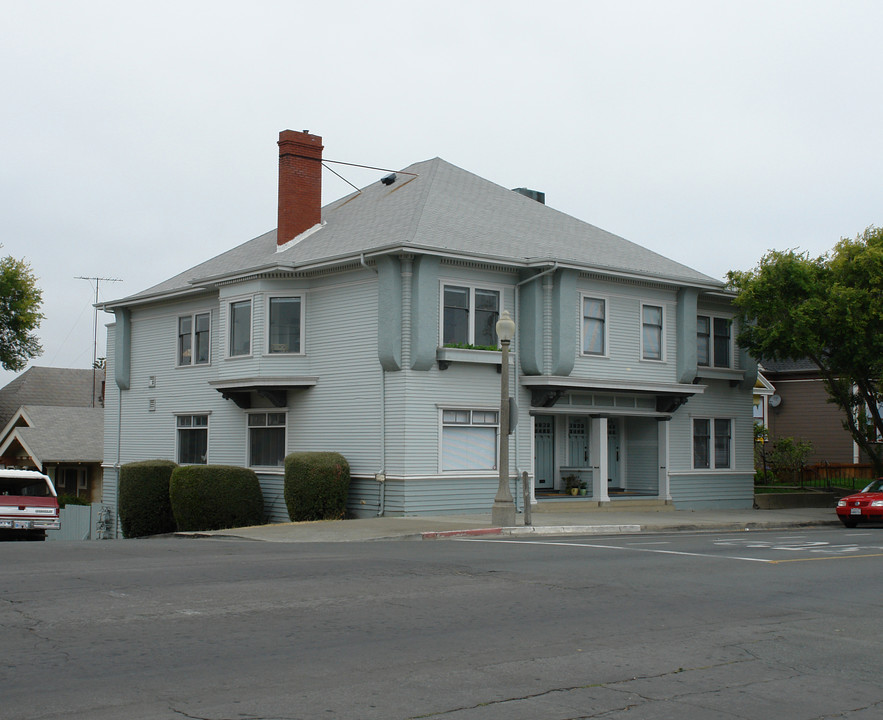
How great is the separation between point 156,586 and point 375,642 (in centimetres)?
391

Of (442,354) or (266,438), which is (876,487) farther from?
(266,438)

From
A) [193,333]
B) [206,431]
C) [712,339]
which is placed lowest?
[206,431]

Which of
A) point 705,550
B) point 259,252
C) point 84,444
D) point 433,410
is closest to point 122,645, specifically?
point 705,550

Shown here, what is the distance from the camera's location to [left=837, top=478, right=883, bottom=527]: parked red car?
24516 mm

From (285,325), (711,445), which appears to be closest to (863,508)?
(711,445)

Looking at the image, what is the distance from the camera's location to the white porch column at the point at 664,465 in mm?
29406

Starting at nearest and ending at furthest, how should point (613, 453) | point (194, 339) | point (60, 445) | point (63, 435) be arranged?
1. point (613, 453)
2. point (194, 339)
3. point (60, 445)
4. point (63, 435)

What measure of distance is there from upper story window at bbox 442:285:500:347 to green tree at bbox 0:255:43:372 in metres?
33.7

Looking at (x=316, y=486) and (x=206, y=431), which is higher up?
(x=206, y=431)

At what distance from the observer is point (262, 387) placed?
2702 cm

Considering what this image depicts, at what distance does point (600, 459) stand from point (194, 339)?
506 inches

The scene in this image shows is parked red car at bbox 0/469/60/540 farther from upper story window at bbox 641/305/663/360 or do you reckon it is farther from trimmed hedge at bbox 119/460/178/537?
upper story window at bbox 641/305/663/360

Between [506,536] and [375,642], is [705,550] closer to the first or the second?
[506,536]

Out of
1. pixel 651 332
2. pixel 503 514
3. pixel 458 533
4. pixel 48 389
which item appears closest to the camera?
pixel 458 533
